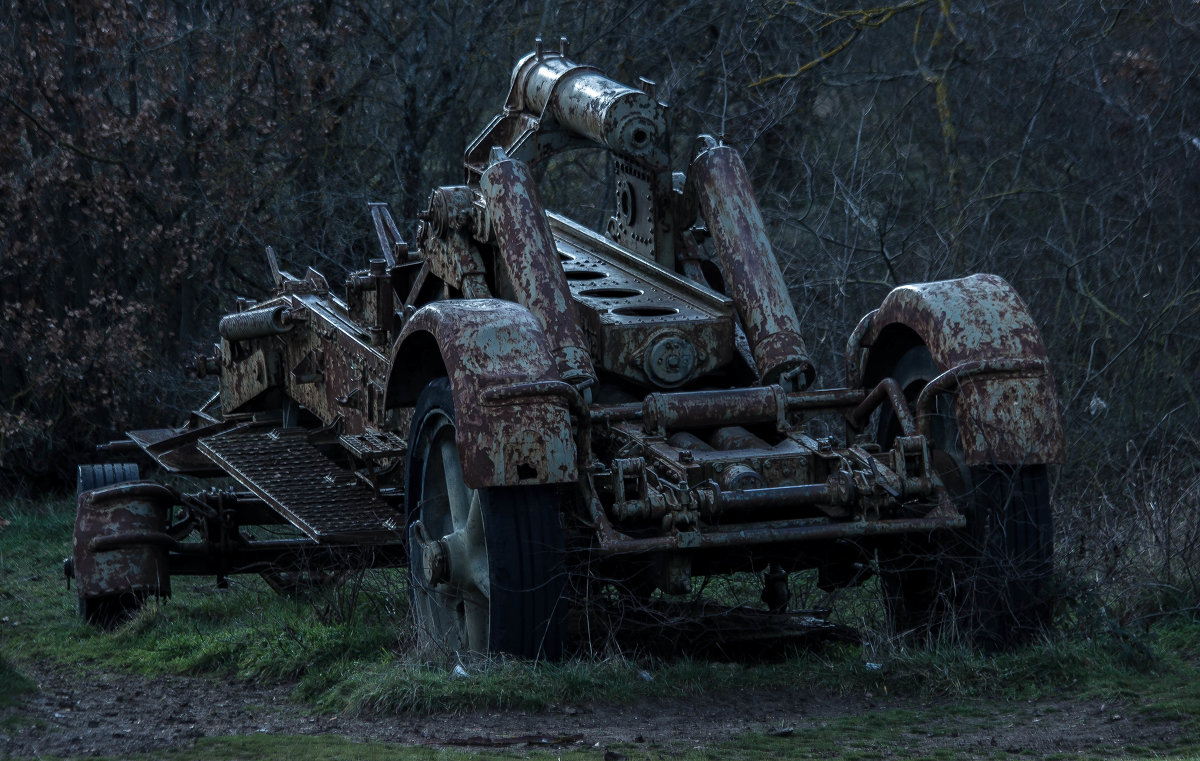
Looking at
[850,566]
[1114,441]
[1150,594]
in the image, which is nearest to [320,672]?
[850,566]

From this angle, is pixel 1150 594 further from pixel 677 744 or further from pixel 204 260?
pixel 204 260

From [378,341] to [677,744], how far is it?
3199 millimetres

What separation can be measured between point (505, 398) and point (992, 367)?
1.65 metres

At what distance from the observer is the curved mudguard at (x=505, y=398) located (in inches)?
200

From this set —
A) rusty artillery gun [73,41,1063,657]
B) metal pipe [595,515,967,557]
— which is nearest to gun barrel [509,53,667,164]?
rusty artillery gun [73,41,1063,657]

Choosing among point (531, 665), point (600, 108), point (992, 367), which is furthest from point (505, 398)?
point (600, 108)

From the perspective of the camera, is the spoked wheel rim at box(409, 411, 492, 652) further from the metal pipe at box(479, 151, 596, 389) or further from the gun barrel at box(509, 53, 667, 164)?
the gun barrel at box(509, 53, 667, 164)

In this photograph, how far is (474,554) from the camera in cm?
545

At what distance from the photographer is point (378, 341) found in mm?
7195

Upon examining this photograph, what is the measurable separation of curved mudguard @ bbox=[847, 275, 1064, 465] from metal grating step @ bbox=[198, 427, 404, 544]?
2.38 meters

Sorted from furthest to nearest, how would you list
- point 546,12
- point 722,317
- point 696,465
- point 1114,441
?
point 546,12
point 1114,441
point 722,317
point 696,465

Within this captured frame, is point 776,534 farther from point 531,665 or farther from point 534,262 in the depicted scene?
point 534,262

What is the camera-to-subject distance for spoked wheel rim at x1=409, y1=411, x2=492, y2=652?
214 inches

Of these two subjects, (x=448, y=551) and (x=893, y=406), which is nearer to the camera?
(x=448, y=551)
